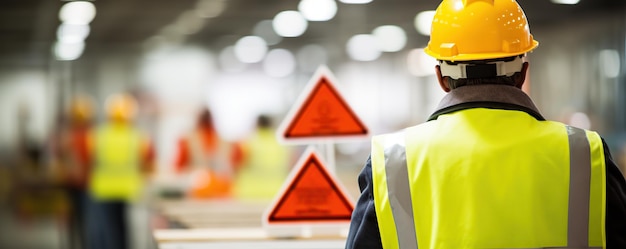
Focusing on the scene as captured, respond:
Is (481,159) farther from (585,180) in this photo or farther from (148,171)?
(148,171)

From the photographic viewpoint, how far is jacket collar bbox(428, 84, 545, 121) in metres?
3.11

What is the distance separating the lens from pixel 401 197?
3.03 m

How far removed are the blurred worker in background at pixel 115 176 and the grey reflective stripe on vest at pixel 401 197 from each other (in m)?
9.22

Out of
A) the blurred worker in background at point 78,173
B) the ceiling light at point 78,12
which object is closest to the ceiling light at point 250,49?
the ceiling light at point 78,12

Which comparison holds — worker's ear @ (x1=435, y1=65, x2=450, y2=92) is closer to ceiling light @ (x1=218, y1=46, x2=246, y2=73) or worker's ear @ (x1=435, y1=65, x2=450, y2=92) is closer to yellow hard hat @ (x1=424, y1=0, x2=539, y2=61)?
yellow hard hat @ (x1=424, y1=0, x2=539, y2=61)

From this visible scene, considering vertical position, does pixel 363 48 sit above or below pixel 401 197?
above

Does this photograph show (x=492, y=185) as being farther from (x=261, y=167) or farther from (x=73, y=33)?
(x=73, y=33)

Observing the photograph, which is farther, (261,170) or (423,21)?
(423,21)

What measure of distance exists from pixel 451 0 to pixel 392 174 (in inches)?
26.9

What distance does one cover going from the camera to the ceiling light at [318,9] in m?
17.0

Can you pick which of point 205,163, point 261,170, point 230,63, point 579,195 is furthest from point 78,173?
point 579,195

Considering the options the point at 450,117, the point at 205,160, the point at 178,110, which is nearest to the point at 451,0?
the point at 450,117

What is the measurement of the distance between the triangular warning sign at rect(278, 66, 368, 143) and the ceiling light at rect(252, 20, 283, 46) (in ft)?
40.8

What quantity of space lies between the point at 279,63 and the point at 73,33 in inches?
130
